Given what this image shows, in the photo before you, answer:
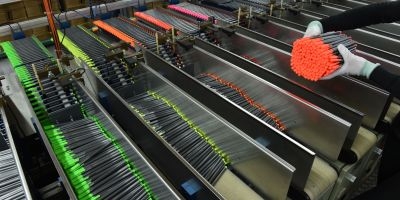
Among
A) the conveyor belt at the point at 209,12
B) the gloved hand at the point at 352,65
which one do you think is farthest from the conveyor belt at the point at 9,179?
the conveyor belt at the point at 209,12

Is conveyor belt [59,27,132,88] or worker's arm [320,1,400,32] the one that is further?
conveyor belt [59,27,132,88]

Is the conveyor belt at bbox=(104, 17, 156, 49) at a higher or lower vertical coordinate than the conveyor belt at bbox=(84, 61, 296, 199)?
higher

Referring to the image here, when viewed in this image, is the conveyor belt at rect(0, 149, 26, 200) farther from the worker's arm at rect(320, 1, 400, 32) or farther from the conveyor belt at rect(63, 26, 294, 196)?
the worker's arm at rect(320, 1, 400, 32)

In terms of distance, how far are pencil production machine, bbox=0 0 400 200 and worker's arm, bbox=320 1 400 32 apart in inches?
15.1

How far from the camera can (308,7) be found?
3391mm

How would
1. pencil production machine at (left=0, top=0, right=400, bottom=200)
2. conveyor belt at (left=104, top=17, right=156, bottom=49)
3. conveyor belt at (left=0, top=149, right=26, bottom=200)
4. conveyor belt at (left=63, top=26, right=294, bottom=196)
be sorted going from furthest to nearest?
conveyor belt at (left=104, top=17, right=156, bottom=49)
conveyor belt at (left=63, top=26, right=294, bottom=196)
pencil production machine at (left=0, top=0, right=400, bottom=200)
conveyor belt at (left=0, top=149, right=26, bottom=200)

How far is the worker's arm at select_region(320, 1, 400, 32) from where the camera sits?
1.65 meters

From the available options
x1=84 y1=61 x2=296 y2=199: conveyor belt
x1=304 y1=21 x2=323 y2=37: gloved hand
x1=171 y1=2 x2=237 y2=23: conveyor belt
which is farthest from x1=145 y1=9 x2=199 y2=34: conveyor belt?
x1=304 y1=21 x2=323 y2=37: gloved hand

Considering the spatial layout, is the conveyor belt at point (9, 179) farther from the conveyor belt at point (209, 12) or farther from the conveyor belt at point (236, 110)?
the conveyor belt at point (209, 12)

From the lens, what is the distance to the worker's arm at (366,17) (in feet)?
5.40

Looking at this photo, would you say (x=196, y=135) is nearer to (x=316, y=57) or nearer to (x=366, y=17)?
(x=316, y=57)

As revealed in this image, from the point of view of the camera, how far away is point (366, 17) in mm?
1761

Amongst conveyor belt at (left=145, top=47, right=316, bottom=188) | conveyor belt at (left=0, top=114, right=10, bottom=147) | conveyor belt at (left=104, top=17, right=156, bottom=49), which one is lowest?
conveyor belt at (left=0, top=114, right=10, bottom=147)

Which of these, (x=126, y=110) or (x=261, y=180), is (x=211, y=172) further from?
(x=126, y=110)
